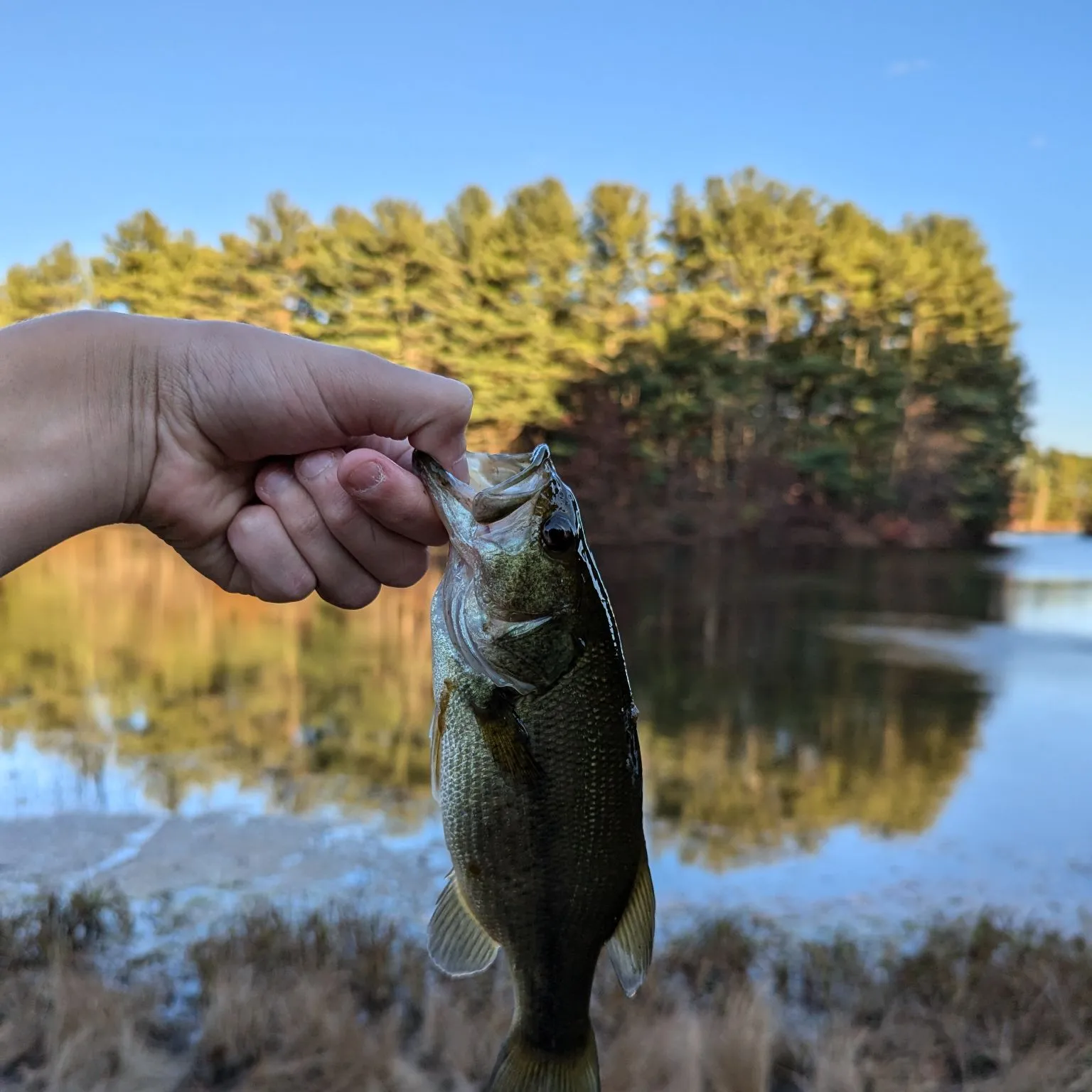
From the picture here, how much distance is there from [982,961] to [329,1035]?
10.5 ft

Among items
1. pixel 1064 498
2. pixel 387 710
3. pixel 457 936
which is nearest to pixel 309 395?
pixel 457 936

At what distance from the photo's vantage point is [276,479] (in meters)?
2.10

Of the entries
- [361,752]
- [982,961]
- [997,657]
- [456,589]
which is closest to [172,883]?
[361,752]

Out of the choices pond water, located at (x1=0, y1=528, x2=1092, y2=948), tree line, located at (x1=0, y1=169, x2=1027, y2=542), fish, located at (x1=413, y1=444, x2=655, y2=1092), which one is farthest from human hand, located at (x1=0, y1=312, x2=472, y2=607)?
tree line, located at (x1=0, y1=169, x2=1027, y2=542)

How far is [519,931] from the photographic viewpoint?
166 cm

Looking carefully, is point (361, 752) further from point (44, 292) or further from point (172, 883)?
point (44, 292)

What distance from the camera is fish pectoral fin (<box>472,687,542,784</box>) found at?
1.59m

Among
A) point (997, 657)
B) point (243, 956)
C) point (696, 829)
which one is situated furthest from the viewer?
point (997, 657)

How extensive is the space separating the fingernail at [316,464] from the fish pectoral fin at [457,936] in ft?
2.99

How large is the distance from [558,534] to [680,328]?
33360 millimetres

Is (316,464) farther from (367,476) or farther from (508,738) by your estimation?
(508,738)

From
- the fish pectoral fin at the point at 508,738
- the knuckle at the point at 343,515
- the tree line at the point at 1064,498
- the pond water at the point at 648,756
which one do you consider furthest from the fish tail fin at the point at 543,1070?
the tree line at the point at 1064,498

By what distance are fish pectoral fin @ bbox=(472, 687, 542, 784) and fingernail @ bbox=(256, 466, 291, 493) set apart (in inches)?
31.9

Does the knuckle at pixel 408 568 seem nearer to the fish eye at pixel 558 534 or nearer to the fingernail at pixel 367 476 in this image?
the fingernail at pixel 367 476
